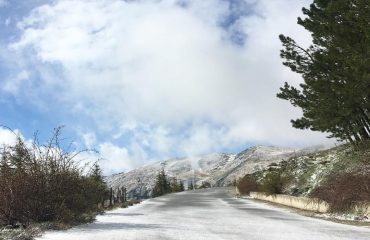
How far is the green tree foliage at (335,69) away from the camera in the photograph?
2189 centimetres

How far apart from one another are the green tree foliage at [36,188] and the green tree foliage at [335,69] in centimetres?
1351

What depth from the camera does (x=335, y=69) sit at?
26250mm

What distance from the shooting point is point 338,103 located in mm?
25859

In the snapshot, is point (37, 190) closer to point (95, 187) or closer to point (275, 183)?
point (95, 187)

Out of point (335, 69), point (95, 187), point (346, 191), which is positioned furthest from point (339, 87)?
point (95, 187)

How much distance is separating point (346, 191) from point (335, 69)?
7.45 meters

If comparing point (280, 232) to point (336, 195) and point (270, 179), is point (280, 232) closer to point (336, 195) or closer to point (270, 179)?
point (336, 195)

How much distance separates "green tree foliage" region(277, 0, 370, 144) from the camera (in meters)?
21.9

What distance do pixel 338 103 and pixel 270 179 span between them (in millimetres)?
19088

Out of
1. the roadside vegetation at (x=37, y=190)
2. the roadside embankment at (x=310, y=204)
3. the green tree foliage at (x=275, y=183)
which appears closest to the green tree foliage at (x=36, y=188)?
the roadside vegetation at (x=37, y=190)

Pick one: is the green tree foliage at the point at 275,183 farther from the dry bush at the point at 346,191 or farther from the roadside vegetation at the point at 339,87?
the dry bush at the point at 346,191

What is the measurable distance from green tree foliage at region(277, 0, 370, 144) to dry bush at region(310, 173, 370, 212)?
13.9ft

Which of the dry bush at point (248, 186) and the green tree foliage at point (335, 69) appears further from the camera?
the dry bush at point (248, 186)

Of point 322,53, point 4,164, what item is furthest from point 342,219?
point 4,164
